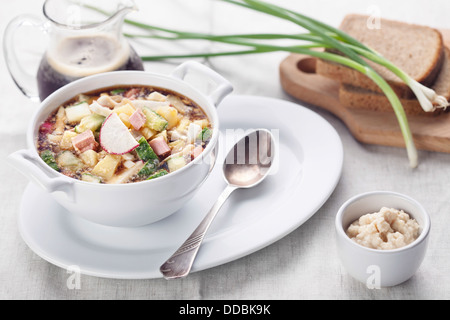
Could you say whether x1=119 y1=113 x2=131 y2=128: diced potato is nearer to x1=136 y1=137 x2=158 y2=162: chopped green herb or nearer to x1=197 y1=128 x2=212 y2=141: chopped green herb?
x1=136 y1=137 x2=158 y2=162: chopped green herb

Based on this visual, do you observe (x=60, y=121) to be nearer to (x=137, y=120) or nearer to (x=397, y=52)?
(x=137, y=120)

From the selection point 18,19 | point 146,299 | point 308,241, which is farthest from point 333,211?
point 18,19

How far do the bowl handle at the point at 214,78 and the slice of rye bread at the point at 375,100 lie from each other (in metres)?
0.64

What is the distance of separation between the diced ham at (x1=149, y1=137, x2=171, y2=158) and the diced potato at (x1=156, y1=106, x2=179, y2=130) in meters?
0.12

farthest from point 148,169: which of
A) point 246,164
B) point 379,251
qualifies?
point 379,251

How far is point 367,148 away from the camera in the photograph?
8.11 feet

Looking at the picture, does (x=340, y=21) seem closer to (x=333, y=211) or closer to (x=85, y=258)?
(x=333, y=211)

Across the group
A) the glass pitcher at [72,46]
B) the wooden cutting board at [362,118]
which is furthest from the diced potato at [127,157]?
the wooden cutting board at [362,118]

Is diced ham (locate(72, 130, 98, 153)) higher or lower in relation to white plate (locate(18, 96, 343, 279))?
higher

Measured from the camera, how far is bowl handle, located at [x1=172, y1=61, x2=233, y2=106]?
2143 mm

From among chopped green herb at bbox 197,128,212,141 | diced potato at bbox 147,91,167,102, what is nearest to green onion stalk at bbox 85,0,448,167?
diced potato at bbox 147,91,167,102

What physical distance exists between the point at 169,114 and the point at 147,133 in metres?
0.11

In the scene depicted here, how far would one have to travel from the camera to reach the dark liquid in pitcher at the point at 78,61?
94.6 inches

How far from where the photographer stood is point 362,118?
2.52 metres
